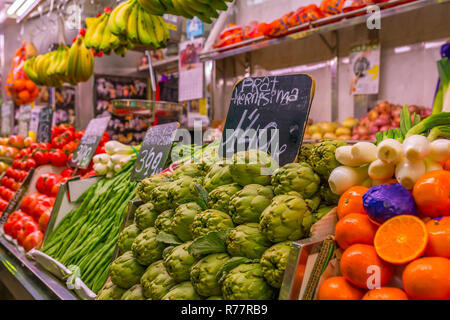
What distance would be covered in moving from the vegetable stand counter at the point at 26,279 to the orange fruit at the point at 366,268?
4.16ft

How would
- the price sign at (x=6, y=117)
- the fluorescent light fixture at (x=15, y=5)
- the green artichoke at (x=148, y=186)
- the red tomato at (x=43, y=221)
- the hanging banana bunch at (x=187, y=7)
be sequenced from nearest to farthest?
the green artichoke at (x=148, y=186), the hanging banana bunch at (x=187, y=7), the red tomato at (x=43, y=221), the fluorescent light fixture at (x=15, y=5), the price sign at (x=6, y=117)

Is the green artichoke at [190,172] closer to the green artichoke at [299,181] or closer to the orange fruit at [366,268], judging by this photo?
the green artichoke at [299,181]

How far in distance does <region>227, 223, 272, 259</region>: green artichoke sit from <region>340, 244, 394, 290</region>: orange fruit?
0.82ft

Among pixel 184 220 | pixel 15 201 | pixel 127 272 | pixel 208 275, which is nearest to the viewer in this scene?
pixel 208 275

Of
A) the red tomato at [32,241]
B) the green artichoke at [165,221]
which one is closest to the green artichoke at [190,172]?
the green artichoke at [165,221]

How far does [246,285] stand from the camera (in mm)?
1027

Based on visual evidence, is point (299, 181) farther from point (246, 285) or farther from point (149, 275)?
point (149, 275)

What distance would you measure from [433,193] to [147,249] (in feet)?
3.11

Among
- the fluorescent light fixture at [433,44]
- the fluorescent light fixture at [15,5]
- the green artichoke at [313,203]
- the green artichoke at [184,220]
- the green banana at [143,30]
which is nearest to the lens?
the green artichoke at [313,203]

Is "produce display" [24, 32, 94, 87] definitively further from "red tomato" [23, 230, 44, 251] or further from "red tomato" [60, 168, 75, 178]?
"red tomato" [23, 230, 44, 251]

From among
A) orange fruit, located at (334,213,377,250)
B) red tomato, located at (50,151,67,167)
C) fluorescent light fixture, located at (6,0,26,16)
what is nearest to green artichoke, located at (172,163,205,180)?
orange fruit, located at (334,213,377,250)

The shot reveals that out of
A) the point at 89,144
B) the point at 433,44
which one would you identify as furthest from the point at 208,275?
the point at 433,44

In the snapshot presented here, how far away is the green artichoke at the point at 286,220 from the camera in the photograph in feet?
3.44
